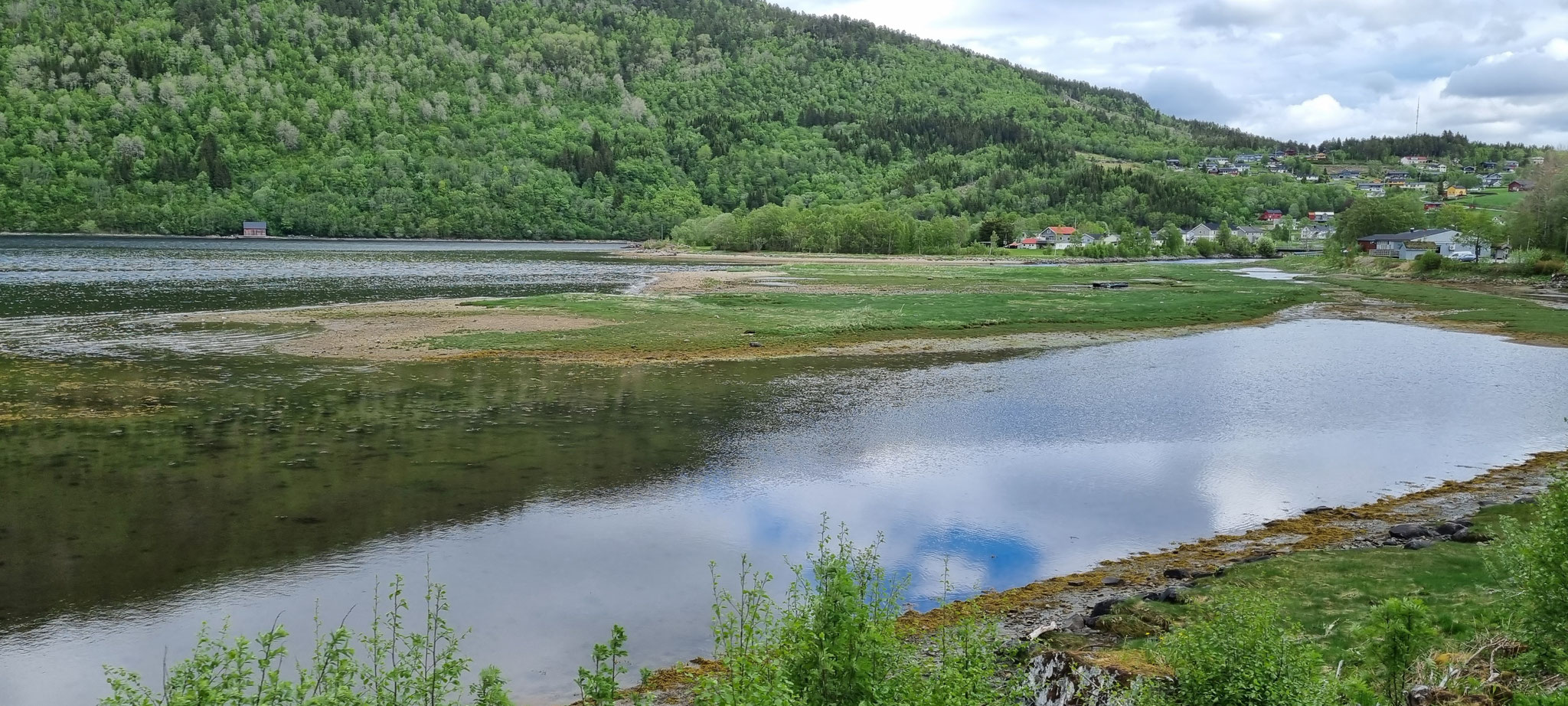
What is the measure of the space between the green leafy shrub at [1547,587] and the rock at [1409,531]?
7.91m

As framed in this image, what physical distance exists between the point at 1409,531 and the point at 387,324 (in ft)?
151

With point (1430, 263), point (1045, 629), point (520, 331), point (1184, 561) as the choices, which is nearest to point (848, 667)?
point (1045, 629)

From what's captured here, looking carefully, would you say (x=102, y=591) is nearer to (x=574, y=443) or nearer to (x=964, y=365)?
(x=574, y=443)

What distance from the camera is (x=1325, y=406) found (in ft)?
105

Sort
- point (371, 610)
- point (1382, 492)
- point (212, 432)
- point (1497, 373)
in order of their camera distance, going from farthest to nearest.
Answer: point (1497, 373) → point (212, 432) → point (1382, 492) → point (371, 610)

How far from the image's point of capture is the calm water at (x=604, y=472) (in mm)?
14148

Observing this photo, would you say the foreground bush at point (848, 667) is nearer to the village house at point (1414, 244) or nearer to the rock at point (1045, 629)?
the rock at point (1045, 629)

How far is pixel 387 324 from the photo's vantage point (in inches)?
1945

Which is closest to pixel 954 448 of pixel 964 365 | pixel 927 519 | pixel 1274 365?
pixel 927 519

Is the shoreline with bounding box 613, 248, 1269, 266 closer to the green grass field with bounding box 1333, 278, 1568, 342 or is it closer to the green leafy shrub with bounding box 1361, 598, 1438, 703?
the green grass field with bounding box 1333, 278, 1568, 342

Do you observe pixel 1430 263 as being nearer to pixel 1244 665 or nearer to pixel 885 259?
pixel 885 259

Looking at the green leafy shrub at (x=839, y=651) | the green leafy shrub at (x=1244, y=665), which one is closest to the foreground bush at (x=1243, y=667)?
the green leafy shrub at (x=1244, y=665)

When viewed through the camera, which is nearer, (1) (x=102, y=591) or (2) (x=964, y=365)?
(1) (x=102, y=591)

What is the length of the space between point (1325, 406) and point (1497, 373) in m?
12.7
